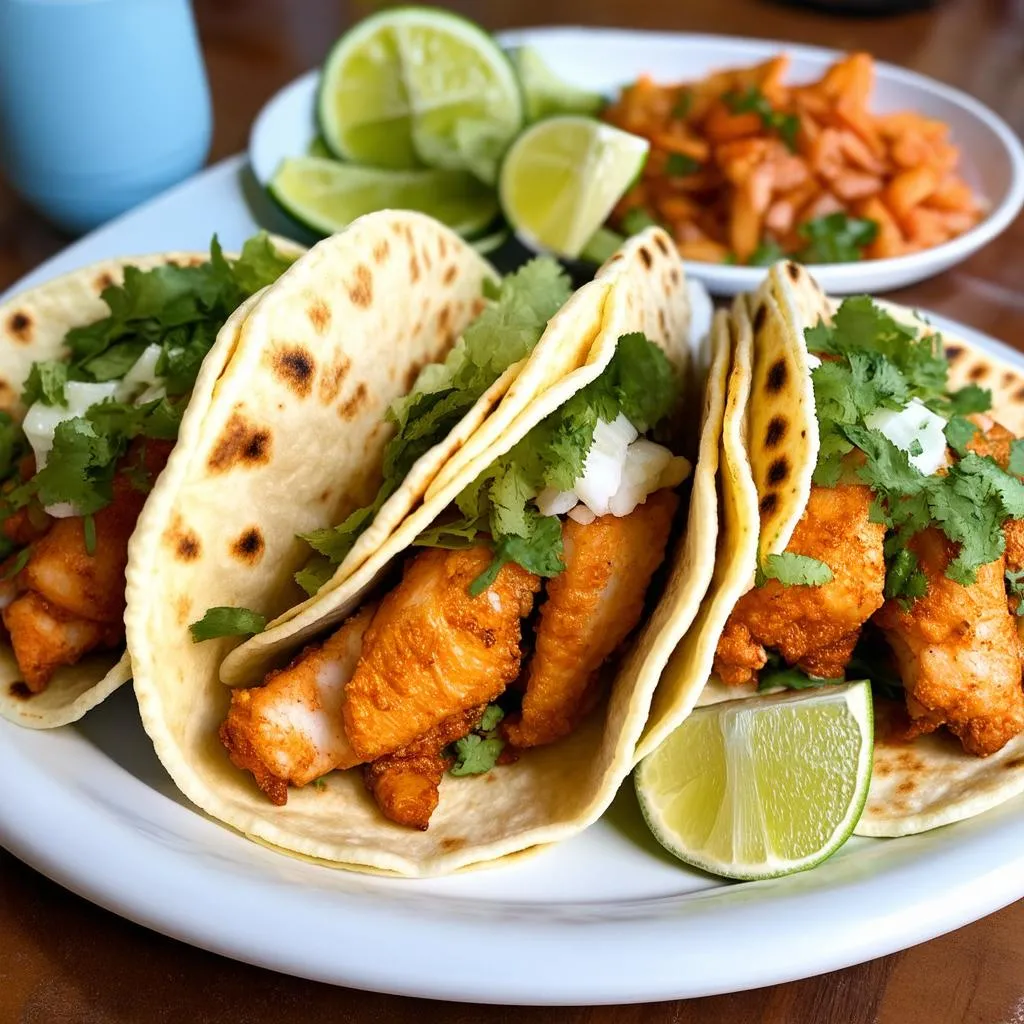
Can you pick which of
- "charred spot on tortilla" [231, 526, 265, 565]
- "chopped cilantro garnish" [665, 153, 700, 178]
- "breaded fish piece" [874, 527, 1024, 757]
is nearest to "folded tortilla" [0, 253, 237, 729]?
"charred spot on tortilla" [231, 526, 265, 565]

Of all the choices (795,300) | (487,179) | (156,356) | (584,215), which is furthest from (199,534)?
(487,179)

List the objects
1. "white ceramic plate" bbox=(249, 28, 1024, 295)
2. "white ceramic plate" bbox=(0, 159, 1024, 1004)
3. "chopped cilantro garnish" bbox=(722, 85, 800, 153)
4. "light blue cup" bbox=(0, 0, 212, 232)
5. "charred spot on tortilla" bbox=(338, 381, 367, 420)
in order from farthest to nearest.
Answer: "chopped cilantro garnish" bbox=(722, 85, 800, 153)
"white ceramic plate" bbox=(249, 28, 1024, 295)
"light blue cup" bbox=(0, 0, 212, 232)
"charred spot on tortilla" bbox=(338, 381, 367, 420)
"white ceramic plate" bbox=(0, 159, 1024, 1004)

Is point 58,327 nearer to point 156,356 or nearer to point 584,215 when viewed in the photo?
point 156,356

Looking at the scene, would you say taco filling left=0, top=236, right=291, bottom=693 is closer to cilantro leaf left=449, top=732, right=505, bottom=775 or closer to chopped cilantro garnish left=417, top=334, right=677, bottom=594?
chopped cilantro garnish left=417, top=334, right=677, bottom=594

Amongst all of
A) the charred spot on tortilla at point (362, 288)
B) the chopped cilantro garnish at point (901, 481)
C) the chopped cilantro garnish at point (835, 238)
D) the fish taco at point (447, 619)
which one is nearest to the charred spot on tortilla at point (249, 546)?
the fish taco at point (447, 619)

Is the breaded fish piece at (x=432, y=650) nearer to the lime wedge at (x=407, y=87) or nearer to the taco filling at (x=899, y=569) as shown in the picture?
the taco filling at (x=899, y=569)

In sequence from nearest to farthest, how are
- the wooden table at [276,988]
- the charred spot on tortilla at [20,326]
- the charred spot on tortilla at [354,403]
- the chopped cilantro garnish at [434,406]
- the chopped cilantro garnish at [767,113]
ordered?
the wooden table at [276,988] → the chopped cilantro garnish at [434,406] → the charred spot on tortilla at [354,403] → the charred spot on tortilla at [20,326] → the chopped cilantro garnish at [767,113]

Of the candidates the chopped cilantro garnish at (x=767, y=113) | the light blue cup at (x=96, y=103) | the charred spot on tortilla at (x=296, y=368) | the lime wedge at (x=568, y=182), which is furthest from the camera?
the chopped cilantro garnish at (x=767, y=113)
